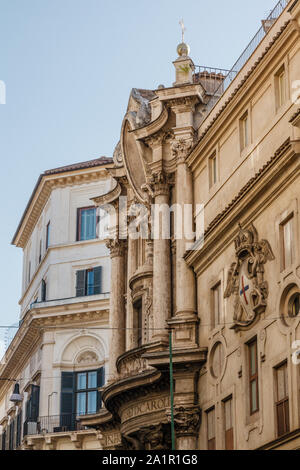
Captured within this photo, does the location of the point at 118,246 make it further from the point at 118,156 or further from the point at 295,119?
the point at 295,119

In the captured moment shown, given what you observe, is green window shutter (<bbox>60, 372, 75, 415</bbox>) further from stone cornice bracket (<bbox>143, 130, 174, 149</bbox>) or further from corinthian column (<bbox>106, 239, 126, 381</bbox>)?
stone cornice bracket (<bbox>143, 130, 174, 149</bbox>)

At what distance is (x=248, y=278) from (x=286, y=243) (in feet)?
8.05

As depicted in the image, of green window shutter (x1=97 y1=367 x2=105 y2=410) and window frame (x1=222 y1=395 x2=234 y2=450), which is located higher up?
green window shutter (x1=97 y1=367 x2=105 y2=410)

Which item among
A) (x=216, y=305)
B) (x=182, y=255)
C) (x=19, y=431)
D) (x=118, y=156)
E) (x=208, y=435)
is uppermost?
(x=118, y=156)

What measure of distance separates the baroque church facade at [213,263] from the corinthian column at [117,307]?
6 cm

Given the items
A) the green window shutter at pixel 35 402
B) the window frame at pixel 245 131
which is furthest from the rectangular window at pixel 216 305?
the green window shutter at pixel 35 402

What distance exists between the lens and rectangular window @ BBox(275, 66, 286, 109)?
31125 millimetres

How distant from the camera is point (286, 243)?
29.5 meters

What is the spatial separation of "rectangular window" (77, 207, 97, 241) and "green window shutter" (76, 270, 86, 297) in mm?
2067

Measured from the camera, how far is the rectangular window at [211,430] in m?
33.8

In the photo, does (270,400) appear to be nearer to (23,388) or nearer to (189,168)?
(189,168)

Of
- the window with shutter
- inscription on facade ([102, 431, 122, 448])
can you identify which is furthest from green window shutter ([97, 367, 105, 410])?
inscription on facade ([102, 431, 122, 448])

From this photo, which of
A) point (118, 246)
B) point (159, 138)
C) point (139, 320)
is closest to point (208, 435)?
point (139, 320)

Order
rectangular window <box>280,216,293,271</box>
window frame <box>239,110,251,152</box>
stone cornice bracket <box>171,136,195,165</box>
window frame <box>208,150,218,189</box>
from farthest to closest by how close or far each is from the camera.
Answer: stone cornice bracket <box>171,136,195,165</box> < window frame <box>208,150,218,189</box> < window frame <box>239,110,251,152</box> < rectangular window <box>280,216,293,271</box>
